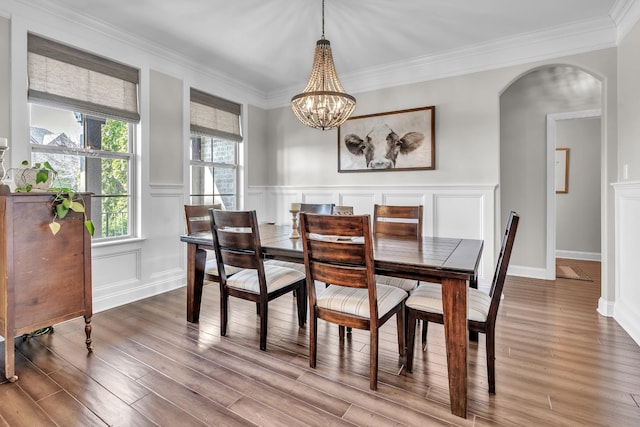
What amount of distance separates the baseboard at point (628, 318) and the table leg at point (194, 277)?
3.25 meters

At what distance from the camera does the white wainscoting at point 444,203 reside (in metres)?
3.62

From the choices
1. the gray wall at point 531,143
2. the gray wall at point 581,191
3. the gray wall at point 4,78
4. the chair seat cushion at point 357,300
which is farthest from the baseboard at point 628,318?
the gray wall at point 4,78

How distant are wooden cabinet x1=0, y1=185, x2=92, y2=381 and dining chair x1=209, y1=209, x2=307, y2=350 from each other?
2.94 feet

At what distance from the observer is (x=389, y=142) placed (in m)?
4.15

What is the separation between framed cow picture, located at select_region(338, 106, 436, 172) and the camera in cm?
393

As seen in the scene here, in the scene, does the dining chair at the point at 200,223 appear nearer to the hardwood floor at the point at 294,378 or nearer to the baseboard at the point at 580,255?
the hardwood floor at the point at 294,378

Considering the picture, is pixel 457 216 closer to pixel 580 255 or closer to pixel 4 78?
pixel 580 255

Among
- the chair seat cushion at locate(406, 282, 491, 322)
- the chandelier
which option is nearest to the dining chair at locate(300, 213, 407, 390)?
the chair seat cushion at locate(406, 282, 491, 322)

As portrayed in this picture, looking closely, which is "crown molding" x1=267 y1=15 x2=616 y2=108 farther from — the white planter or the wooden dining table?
the white planter

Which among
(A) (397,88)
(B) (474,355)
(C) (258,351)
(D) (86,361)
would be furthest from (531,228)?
(D) (86,361)

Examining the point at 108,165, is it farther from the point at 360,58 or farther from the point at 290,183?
the point at 360,58

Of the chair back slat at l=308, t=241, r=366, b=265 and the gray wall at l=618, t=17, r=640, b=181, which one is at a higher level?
the gray wall at l=618, t=17, r=640, b=181

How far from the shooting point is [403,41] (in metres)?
3.46

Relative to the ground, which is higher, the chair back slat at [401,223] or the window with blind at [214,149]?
the window with blind at [214,149]
